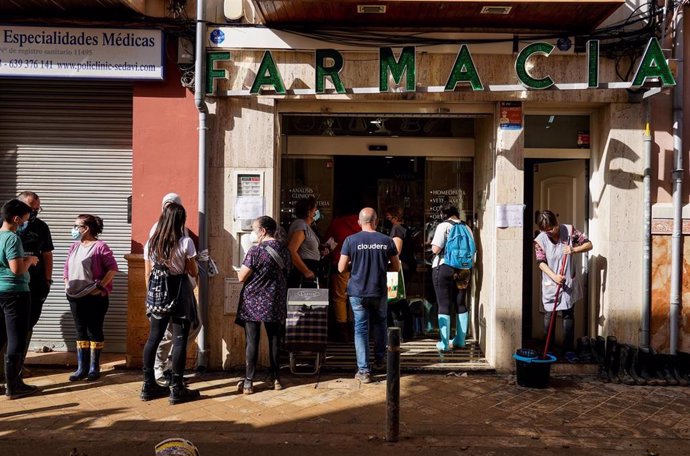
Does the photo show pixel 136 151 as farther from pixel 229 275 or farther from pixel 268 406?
pixel 268 406

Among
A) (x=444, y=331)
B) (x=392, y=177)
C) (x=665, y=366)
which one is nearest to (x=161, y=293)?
(x=444, y=331)

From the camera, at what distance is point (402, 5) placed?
20.6 ft

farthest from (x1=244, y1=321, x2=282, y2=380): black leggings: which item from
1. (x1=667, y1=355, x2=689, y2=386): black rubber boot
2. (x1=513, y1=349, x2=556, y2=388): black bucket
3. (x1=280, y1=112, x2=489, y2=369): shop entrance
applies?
(x1=667, y1=355, x2=689, y2=386): black rubber boot

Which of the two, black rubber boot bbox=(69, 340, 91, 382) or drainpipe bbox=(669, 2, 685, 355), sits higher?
drainpipe bbox=(669, 2, 685, 355)

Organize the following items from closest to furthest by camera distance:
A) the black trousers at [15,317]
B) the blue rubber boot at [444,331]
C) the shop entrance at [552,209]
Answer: the black trousers at [15,317]
the blue rubber boot at [444,331]
the shop entrance at [552,209]

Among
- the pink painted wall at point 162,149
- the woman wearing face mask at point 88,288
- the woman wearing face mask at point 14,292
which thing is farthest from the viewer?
the pink painted wall at point 162,149

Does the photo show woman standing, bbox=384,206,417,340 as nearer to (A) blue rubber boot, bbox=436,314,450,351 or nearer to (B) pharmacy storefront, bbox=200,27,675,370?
(A) blue rubber boot, bbox=436,314,450,351

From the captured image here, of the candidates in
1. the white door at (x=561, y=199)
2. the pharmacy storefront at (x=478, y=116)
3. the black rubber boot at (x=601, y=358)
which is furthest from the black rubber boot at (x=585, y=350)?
the white door at (x=561, y=199)

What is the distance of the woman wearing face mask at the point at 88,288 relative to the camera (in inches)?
252

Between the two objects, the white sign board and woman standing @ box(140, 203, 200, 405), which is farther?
the white sign board

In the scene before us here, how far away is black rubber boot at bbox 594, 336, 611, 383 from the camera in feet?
21.9

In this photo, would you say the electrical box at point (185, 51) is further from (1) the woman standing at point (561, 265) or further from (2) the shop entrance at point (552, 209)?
(2) the shop entrance at point (552, 209)

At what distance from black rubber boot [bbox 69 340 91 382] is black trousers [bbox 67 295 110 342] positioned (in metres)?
Result: 0.07

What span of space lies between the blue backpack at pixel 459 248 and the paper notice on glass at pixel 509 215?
72cm
